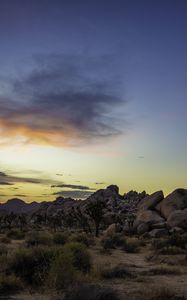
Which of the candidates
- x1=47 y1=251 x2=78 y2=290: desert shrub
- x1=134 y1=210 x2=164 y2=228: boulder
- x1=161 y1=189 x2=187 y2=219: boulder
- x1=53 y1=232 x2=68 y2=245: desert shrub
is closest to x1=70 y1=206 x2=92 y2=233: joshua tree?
x1=134 y1=210 x2=164 y2=228: boulder

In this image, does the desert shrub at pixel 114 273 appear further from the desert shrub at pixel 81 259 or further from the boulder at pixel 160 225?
the boulder at pixel 160 225

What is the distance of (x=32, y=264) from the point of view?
49.8 ft

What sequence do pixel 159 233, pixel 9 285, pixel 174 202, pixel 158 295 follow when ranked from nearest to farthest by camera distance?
pixel 158 295 → pixel 9 285 → pixel 159 233 → pixel 174 202

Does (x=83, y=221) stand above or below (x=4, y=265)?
above

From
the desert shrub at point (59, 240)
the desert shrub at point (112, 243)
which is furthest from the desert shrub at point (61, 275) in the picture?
the desert shrub at point (112, 243)

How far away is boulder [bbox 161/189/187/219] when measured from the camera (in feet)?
179

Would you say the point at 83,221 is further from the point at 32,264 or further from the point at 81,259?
the point at 32,264

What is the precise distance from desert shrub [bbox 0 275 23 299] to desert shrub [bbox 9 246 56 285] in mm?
613

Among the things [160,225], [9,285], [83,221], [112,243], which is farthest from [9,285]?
[83,221]

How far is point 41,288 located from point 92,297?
3528 mm

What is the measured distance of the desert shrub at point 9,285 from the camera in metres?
13.1

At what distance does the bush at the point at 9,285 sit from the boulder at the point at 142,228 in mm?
35216

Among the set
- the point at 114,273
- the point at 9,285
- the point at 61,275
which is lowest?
the point at 9,285

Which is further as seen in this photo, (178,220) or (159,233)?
(178,220)
